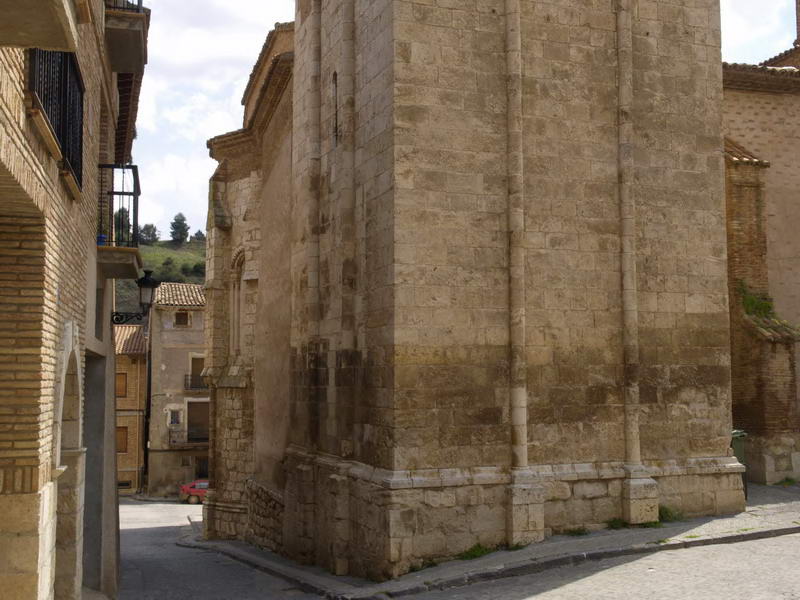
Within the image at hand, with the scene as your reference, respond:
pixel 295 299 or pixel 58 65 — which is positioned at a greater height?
pixel 58 65

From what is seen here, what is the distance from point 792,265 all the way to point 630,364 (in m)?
7.65

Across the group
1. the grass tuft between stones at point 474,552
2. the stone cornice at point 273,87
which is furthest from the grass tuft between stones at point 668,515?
the stone cornice at point 273,87

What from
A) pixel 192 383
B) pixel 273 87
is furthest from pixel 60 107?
pixel 192 383

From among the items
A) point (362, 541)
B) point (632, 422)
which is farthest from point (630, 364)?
point (362, 541)

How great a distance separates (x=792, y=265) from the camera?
16.8 meters

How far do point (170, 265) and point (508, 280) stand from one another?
6766cm

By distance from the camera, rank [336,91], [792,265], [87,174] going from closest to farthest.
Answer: [87,174] < [336,91] < [792,265]

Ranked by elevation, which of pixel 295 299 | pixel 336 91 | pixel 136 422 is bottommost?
pixel 136 422

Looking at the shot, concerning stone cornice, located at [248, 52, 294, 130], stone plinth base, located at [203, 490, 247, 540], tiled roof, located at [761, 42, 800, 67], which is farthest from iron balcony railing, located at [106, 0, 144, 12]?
tiled roof, located at [761, 42, 800, 67]

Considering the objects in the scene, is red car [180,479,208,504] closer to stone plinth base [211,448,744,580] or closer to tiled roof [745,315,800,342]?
stone plinth base [211,448,744,580]

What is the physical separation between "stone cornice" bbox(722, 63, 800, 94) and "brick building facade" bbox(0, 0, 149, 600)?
11.6 meters

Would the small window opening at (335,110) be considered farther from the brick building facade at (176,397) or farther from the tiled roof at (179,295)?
the brick building facade at (176,397)

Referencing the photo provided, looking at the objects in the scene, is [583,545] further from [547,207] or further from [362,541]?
[547,207]

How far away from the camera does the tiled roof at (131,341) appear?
3666cm
